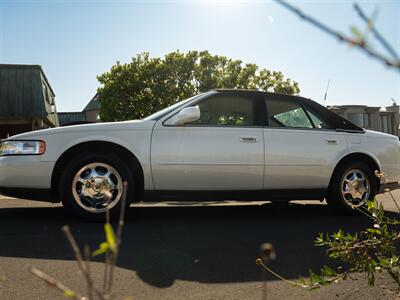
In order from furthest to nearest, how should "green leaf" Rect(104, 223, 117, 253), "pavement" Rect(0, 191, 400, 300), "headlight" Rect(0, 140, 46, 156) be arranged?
"headlight" Rect(0, 140, 46, 156)
"pavement" Rect(0, 191, 400, 300)
"green leaf" Rect(104, 223, 117, 253)

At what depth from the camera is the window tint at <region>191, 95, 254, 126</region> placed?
4.74 metres

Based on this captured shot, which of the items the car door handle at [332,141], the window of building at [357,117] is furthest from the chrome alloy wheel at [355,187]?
the window of building at [357,117]

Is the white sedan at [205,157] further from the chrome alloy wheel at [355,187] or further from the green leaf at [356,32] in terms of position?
the green leaf at [356,32]

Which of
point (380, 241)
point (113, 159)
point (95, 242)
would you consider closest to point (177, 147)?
point (113, 159)

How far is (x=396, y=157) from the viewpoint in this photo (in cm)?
541

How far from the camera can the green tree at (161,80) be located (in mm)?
31969

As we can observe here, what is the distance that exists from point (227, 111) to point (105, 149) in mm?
1476

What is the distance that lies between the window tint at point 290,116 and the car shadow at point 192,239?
42.9 inches

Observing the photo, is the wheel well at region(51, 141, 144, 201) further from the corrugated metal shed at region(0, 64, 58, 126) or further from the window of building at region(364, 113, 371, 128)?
the window of building at region(364, 113, 371, 128)

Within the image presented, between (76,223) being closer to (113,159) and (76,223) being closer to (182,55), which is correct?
(113,159)

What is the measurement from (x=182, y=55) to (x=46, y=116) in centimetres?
1427

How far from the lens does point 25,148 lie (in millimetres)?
4293

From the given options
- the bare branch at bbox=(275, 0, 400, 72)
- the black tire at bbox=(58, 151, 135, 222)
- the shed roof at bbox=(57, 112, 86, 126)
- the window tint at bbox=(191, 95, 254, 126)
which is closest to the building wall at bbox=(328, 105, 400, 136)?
the shed roof at bbox=(57, 112, 86, 126)

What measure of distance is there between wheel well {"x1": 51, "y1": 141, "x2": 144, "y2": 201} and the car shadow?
0.36 metres
